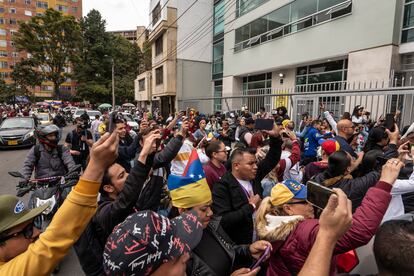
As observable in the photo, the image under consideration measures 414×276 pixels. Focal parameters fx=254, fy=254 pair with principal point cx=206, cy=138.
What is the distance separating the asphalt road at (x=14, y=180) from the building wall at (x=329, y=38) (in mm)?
13182

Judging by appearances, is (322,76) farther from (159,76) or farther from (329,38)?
(159,76)

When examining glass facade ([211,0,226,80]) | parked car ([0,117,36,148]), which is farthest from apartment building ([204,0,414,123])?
parked car ([0,117,36,148])

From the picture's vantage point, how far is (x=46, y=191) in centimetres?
353

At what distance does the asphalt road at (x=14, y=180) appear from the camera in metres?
3.52

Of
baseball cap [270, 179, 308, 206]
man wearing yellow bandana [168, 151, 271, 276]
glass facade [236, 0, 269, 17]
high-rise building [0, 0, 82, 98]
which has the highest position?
high-rise building [0, 0, 82, 98]

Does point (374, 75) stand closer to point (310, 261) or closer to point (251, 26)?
point (251, 26)

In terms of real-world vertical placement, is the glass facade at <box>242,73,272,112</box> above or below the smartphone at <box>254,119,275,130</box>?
above

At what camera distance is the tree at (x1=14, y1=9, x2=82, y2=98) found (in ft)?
127

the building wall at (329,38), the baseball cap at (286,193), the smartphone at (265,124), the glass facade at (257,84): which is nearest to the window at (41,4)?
the building wall at (329,38)

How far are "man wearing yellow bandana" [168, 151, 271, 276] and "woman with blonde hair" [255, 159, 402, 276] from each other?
0.12 meters

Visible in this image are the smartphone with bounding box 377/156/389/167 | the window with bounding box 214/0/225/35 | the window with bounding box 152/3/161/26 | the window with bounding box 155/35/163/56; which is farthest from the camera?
the window with bounding box 155/35/163/56

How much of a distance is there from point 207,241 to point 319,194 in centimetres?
93

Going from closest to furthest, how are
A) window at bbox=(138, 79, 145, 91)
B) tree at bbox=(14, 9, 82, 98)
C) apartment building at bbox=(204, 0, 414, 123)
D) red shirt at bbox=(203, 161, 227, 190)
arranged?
red shirt at bbox=(203, 161, 227, 190) → apartment building at bbox=(204, 0, 414, 123) → window at bbox=(138, 79, 145, 91) → tree at bbox=(14, 9, 82, 98)

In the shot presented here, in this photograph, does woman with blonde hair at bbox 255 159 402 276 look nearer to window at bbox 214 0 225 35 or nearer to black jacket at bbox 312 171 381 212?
black jacket at bbox 312 171 381 212
